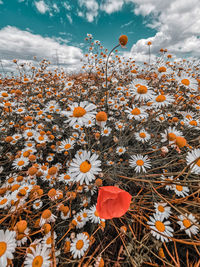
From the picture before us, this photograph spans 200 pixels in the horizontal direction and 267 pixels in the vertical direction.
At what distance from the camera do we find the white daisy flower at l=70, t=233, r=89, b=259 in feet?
3.43

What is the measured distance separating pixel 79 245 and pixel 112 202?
0.62m

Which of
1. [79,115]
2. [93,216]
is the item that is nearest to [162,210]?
[93,216]

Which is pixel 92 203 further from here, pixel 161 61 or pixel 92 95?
pixel 161 61

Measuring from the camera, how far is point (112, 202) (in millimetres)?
818

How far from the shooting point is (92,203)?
1.38m

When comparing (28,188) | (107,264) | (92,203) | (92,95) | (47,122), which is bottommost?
(107,264)

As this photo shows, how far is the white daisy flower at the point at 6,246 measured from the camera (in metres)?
0.79

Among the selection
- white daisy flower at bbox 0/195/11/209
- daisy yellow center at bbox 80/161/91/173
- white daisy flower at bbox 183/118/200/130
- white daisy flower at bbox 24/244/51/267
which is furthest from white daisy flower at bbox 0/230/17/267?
white daisy flower at bbox 183/118/200/130

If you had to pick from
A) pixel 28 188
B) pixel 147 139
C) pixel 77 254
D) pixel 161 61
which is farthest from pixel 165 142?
pixel 161 61

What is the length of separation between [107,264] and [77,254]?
0.26 m

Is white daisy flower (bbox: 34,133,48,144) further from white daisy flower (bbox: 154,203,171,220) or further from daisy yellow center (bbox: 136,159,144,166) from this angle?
white daisy flower (bbox: 154,203,171,220)

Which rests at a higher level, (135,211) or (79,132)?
(79,132)

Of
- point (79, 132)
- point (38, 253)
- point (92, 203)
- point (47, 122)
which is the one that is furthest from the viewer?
point (47, 122)

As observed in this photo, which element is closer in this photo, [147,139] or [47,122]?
[147,139]
